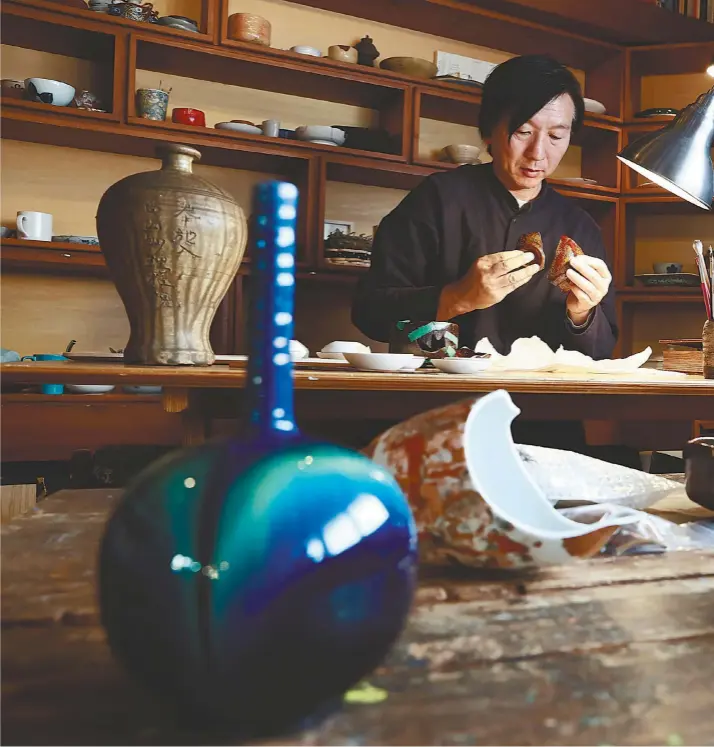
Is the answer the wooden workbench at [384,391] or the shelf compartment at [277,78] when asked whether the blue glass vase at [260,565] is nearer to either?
the wooden workbench at [384,391]

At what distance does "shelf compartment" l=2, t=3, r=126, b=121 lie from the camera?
2508 millimetres

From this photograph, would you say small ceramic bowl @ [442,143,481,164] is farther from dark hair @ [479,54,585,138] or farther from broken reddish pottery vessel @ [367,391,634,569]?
broken reddish pottery vessel @ [367,391,634,569]

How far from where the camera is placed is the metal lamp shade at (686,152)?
157cm

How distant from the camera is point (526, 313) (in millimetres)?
2293

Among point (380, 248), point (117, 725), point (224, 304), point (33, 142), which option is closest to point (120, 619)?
point (117, 725)

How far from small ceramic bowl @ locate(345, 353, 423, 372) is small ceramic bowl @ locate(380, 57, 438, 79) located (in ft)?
7.14

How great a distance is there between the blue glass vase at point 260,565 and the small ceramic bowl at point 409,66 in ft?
9.98

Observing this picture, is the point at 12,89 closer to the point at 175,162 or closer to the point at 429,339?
the point at 175,162

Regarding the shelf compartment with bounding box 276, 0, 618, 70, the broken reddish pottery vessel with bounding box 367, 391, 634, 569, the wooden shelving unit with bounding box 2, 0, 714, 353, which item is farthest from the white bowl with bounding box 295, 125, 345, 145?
the broken reddish pottery vessel with bounding box 367, 391, 634, 569

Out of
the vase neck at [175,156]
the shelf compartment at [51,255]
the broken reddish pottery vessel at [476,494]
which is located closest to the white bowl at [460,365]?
the vase neck at [175,156]

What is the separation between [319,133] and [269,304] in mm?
2769

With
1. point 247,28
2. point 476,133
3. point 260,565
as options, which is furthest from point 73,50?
point 260,565

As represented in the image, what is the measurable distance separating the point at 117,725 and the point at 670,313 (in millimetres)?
4024

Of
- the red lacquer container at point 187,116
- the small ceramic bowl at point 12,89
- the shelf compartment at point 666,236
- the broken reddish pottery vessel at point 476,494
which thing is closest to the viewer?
the broken reddish pottery vessel at point 476,494
